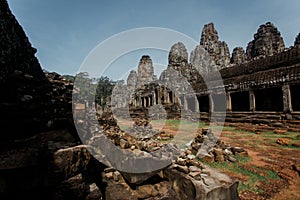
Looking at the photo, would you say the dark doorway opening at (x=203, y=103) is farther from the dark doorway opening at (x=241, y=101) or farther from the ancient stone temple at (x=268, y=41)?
the ancient stone temple at (x=268, y=41)

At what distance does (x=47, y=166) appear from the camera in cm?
185

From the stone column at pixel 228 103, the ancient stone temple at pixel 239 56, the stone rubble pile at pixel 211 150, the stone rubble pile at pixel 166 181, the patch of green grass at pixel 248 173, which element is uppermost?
the ancient stone temple at pixel 239 56

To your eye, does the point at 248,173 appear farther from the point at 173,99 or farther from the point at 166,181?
the point at 173,99

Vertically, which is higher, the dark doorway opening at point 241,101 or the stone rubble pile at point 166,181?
the dark doorway opening at point 241,101

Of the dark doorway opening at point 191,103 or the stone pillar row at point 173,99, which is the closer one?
the stone pillar row at point 173,99

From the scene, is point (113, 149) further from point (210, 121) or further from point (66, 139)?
point (210, 121)

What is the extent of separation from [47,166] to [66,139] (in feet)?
2.10

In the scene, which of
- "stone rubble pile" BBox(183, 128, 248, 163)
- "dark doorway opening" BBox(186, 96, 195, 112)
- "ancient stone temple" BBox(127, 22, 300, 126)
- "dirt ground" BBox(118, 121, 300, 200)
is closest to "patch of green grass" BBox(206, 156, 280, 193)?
"dirt ground" BBox(118, 121, 300, 200)

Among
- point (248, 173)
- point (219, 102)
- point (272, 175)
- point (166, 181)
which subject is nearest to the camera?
point (166, 181)

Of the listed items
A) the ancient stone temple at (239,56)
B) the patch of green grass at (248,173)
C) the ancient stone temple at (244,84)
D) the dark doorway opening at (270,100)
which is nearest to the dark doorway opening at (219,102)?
the ancient stone temple at (244,84)

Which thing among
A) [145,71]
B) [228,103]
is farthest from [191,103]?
[145,71]

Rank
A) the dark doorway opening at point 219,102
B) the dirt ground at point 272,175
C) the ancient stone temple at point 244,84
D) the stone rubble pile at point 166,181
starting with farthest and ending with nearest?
the dark doorway opening at point 219,102
the ancient stone temple at point 244,84
the dirt ground at point 272,175
the stone rubble pile at point 166,181

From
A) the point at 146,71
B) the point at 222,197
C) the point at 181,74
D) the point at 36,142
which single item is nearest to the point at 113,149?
the point at 36,142

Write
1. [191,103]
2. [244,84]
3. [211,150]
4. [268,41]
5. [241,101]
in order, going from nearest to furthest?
[211,150], [244,84], [241,101], [191,103], [268,41]
